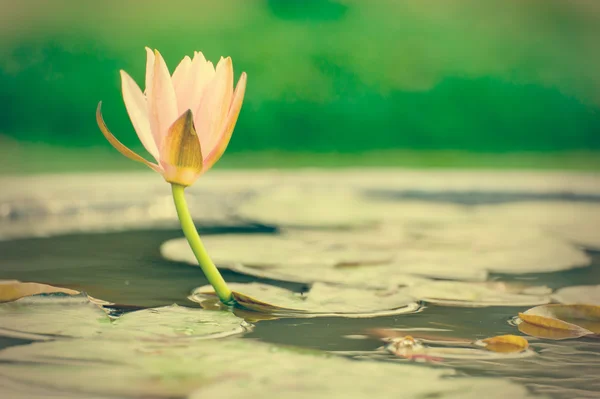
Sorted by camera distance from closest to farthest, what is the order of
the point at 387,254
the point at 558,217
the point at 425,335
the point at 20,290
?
the point at 425,335, the point at 20,290, the point at 387,254, the point at 558,217

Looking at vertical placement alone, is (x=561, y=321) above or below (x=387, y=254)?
below

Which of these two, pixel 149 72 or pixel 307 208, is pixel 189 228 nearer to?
pixel 149 72

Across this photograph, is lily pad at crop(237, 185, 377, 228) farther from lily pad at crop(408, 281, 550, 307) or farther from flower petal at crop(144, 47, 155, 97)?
flower petal at crop(144, 47, 155, 97)

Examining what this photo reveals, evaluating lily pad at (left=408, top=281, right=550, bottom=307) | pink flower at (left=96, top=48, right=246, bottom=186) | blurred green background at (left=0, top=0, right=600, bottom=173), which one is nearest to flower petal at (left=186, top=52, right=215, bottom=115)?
pink flower at (left=96, top=48, right=246, bottom=186)

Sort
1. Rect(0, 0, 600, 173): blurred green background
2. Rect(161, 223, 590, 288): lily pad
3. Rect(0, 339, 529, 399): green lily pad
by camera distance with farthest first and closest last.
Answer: Rect(0, 0, 600, 173): blurred green background, Rect(161, 223, 590, 288): lily pad, Rect(0, 339, 529, 399): green lily pad

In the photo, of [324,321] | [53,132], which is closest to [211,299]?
[324,321]

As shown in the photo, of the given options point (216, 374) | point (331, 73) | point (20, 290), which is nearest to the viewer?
point (216, 374)

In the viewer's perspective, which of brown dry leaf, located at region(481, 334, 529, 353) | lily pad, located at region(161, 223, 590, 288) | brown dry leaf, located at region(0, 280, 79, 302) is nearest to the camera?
brown dry leaf, located at region(481, 334, 529, 353)

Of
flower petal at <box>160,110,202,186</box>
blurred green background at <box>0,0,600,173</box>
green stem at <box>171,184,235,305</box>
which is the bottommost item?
green stem at <box>171,184,235,305</box>

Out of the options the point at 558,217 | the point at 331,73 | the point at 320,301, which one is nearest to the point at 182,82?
the point at 320,301

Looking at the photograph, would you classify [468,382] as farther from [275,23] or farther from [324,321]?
[275,23]
